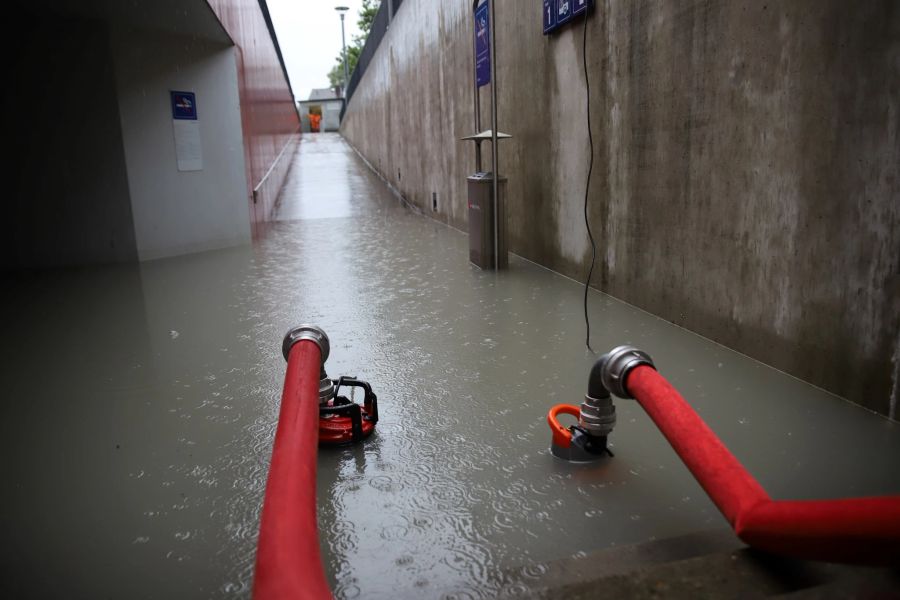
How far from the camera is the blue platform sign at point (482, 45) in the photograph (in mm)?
7110

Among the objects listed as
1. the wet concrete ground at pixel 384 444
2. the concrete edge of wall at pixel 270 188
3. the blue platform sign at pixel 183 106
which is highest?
the blue platform sign at pixel 183 106

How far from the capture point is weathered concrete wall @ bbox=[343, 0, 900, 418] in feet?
9.36

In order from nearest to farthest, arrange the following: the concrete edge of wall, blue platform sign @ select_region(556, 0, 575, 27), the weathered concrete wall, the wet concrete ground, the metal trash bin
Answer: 1. the wet concrete ground
2. the weathered concrete wall
3. blue platform sign @ select_region(556, 0, 575, 27)
4. the metal trash bin
5. the concrete edge of wall

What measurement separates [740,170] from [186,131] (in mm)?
7104

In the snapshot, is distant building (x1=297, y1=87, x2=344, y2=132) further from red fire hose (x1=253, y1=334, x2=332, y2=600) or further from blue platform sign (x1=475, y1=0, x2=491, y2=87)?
red fire hose (x1=253, y1=334, x2=332, y2=600)

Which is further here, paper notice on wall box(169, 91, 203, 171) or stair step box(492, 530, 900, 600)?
paper notice on wall box(169, 91, 203, 171)

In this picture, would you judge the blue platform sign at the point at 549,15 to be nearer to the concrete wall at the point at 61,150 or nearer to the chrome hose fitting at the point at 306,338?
the chrome hose fitting at the point at 306,338

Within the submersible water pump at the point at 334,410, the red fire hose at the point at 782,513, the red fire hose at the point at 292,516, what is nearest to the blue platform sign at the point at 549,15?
the submersible water pump at the point at 334,410

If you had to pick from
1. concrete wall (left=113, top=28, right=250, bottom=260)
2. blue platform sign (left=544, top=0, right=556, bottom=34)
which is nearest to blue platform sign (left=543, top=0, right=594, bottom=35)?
blue platform sign (left=544, top=0, right=556, bottom=34)

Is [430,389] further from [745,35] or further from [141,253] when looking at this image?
[141,253]

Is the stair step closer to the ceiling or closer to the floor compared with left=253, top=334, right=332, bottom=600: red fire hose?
closer to the floor

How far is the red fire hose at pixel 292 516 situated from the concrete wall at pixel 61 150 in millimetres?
6841

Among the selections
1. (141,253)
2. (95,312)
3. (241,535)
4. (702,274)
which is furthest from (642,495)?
(141,253)

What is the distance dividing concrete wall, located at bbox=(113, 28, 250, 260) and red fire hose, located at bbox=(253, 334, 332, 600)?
6872 millimetres
